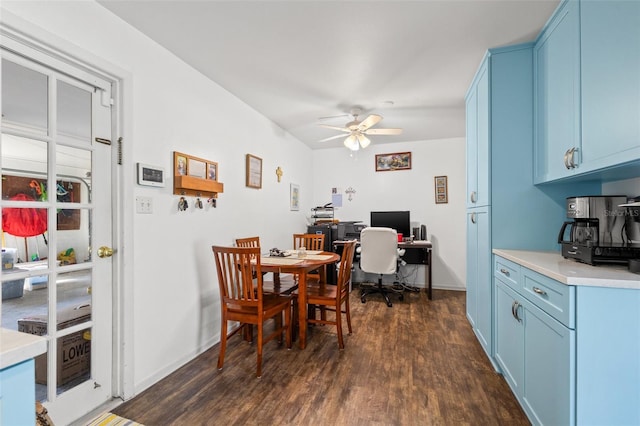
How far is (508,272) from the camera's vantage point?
5.95 feet

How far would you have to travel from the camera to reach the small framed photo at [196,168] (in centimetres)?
→ 227

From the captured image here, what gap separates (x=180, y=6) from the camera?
1661 mm

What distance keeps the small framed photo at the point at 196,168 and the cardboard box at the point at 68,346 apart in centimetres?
115

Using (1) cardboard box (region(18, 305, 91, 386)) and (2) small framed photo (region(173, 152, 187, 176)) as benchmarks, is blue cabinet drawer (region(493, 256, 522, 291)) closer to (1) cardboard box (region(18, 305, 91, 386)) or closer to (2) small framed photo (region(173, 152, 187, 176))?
(2) small framed photo (region(173, 152, 187, 176))

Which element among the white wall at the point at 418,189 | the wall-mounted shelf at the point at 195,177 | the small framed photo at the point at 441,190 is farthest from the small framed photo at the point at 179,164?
the small framed photo at the point at 441,190

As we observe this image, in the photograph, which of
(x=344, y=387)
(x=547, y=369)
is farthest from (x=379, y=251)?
(x=547, y=369)

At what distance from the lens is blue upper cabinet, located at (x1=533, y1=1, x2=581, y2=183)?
152 centimetres

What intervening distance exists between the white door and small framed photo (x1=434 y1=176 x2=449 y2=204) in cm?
421

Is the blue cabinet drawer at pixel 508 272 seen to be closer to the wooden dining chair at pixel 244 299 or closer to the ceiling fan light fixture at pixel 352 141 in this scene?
the wooden dining chair at pixel 244 299

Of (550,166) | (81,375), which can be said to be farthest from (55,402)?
(550,166)

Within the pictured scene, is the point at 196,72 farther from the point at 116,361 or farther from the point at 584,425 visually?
the point at 584,425

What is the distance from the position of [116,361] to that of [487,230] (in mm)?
2720

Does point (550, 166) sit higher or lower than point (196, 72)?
lower

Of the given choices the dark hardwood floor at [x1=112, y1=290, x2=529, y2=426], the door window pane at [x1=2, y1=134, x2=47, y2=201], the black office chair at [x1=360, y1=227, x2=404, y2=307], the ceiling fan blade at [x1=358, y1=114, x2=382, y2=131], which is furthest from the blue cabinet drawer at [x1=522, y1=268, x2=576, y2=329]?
the door window pane at [x1=2, y1=134, x2=47, y2=201]
